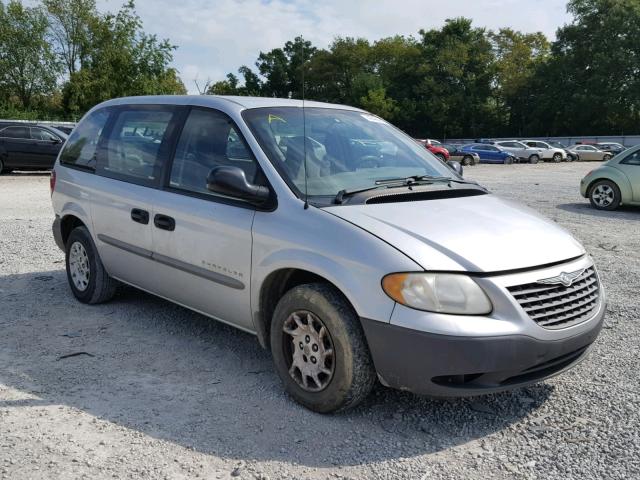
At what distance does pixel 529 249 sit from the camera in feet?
10.4

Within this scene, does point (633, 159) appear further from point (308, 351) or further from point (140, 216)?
point (308, 351)

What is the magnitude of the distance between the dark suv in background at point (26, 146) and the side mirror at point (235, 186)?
16663 millimetres

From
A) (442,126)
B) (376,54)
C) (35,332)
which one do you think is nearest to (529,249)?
(35,332)

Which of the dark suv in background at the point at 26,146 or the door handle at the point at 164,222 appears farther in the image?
the dark suv in background at the point at 26,146

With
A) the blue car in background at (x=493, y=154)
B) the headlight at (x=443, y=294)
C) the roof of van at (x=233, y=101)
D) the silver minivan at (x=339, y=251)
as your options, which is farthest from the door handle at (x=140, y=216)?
the blue car in background at (x=493, y=154)

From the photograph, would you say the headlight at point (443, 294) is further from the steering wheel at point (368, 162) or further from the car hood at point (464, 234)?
the steering wheel at point (368, 162)

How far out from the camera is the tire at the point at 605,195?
12195 millimetres

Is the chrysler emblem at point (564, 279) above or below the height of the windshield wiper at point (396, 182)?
below

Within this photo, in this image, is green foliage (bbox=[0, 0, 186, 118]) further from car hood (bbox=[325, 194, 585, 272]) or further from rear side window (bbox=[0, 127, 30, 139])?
car hood (bbox=[325, 194, 585, 272])

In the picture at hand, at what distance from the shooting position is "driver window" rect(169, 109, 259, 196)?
152 inches

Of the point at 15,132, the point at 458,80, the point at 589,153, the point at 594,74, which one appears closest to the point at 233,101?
the point at 15,132

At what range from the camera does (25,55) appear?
47125mm

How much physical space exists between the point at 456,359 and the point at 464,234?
0.68m

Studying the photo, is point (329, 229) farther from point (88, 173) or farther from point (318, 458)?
point (88, 173)
